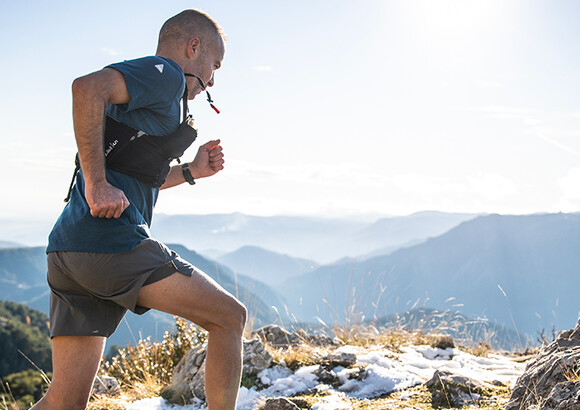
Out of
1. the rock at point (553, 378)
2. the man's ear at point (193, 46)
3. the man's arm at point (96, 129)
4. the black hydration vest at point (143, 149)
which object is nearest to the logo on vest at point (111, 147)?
the black hydration vest at point (143, 149)

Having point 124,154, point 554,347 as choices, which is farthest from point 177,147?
point 554,347

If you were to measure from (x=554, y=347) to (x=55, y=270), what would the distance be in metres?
2.87

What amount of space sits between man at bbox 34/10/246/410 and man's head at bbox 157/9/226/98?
0.01 m

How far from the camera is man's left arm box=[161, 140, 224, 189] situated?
315cm

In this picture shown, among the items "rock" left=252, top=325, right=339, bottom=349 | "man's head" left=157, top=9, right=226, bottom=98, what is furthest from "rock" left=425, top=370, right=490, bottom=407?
"man's head" left=157, top=9, right=226, bottom=98

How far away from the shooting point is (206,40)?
8.39 feet

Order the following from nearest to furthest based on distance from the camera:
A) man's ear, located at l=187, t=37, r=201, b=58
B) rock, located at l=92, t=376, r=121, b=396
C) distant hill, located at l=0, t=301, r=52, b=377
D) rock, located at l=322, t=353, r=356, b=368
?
man's ear, located at l=187, t=37, r=201, b=58 → rock, located at l=322, t=353, r=356, b=368 → rock, located at l=92, t=376, r=121, b=396 → distant hill, located at l=0, t=301, r=52, b=377

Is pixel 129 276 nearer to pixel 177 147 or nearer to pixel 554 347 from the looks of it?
pixel 177 147

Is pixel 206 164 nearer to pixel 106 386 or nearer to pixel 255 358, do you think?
pixel 255 358

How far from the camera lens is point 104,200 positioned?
6.95 feet

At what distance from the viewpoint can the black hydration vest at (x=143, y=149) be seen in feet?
7.48

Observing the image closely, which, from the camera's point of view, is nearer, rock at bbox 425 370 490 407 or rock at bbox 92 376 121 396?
rock at bbox 425 370 490 407

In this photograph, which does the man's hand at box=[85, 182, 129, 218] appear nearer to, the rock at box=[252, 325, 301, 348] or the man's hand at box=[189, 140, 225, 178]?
the man's hand at box=[189, 140, 225, 178]

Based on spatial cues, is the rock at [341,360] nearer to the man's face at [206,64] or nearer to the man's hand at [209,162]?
the man's hand at [209,162]
